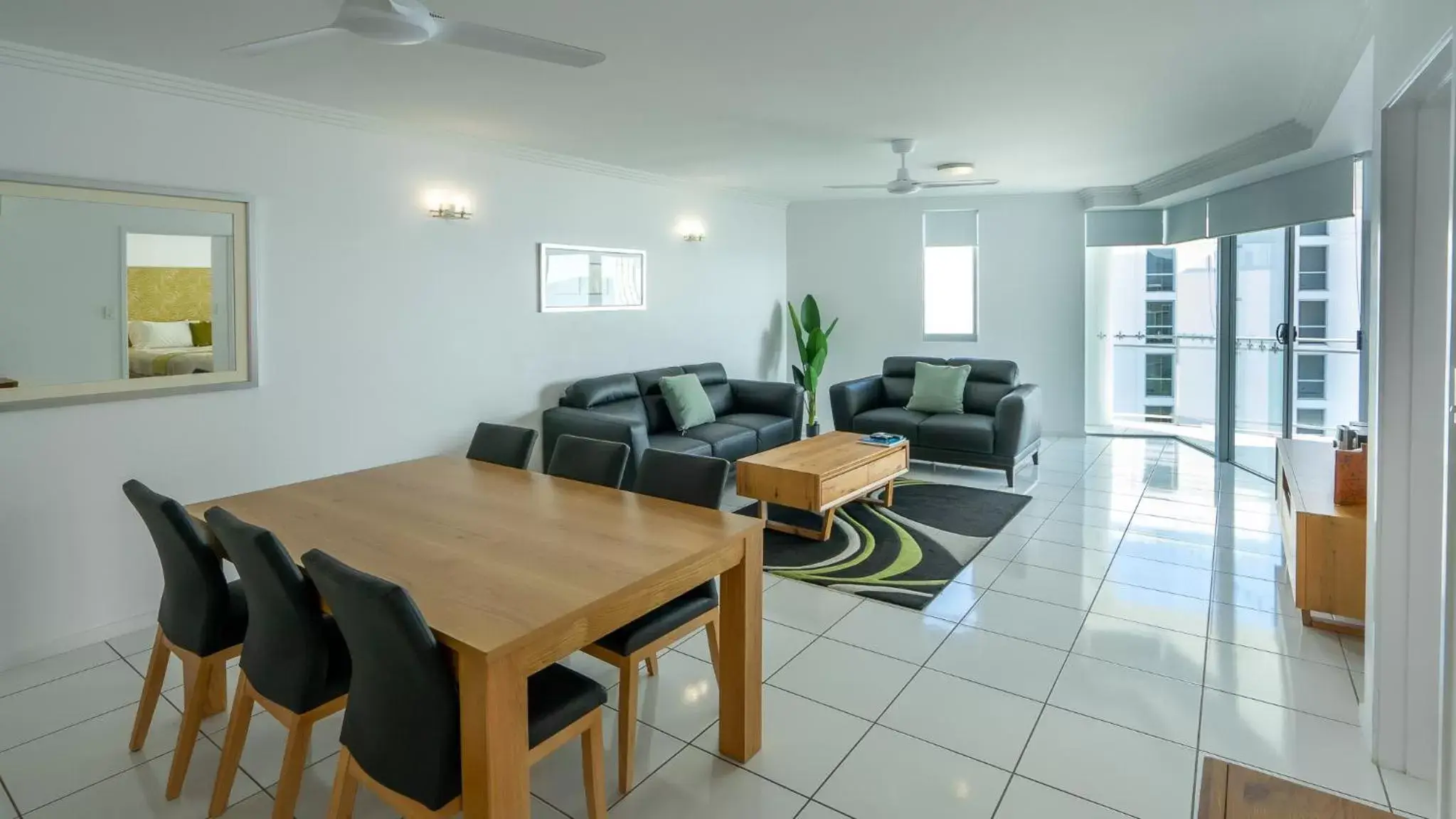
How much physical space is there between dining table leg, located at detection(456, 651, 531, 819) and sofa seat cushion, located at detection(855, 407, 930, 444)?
15.6ft

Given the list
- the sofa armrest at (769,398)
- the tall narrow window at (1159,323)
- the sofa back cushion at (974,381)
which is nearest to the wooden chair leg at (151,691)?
the sofa armrest at (769,398)

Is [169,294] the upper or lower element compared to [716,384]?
upper

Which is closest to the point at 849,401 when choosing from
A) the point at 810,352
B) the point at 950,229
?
the point at 810,352

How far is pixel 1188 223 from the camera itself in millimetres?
6805

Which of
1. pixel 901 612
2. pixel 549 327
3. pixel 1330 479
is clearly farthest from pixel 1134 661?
pixel 549 327

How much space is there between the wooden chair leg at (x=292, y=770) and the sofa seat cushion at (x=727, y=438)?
355 cm

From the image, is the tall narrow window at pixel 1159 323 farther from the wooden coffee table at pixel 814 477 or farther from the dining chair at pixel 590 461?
the dining chair at pixel 590 461

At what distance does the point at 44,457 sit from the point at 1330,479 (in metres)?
5.57

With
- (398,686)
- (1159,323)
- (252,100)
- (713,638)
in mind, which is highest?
(252,100)

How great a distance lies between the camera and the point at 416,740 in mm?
1670

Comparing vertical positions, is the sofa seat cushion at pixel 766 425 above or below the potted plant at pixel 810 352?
below

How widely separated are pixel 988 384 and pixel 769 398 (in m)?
1.83

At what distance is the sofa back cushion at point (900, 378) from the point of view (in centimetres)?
681

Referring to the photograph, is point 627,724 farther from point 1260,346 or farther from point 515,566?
point 1260,346
